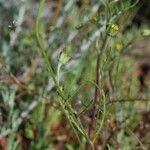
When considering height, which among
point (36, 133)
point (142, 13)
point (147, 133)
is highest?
point (36, 133)

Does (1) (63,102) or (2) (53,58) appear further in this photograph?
(2) (53,58)

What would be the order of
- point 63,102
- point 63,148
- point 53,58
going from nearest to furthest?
point 63,102 → point 63,148 → point 53,58

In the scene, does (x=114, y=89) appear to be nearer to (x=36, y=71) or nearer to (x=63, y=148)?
(x=63, y=148)

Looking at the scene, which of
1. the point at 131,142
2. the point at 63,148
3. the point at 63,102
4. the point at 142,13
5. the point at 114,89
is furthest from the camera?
the point at 142,13

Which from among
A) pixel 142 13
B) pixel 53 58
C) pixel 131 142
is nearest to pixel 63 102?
pixel 131 142

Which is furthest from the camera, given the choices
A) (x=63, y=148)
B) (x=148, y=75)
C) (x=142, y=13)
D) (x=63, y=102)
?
(x=142, y=13)

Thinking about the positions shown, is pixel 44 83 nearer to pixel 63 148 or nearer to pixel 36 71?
pixel 36 71

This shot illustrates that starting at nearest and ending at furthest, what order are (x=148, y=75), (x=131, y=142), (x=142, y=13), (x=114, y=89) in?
(x=114, y=89)
(x=131, y=142)
(x=148, y=75)
(x=142, y=13)

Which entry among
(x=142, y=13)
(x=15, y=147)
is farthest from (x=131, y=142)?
(x=142, y=13)

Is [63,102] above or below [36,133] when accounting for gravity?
above
